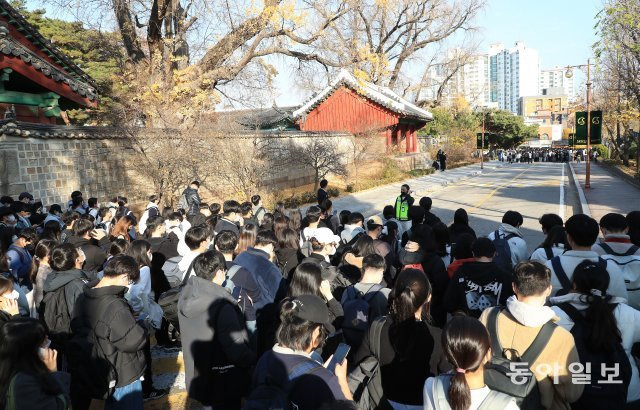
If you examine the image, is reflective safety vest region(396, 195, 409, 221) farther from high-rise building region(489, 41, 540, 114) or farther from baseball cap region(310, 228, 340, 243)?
high-rise building region(489, 41, 540, 114)

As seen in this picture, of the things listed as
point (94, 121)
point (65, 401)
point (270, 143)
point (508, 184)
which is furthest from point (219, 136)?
point (508, 184)

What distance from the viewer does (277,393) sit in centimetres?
242

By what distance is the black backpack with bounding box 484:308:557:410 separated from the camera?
2455mm

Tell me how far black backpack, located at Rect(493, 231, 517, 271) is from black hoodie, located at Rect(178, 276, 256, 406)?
3.00 m

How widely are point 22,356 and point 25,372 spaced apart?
0.08 metres

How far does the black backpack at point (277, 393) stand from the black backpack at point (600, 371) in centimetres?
156

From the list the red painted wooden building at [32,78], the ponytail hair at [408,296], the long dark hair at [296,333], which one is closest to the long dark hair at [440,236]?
the ponytail hair at [408,296]

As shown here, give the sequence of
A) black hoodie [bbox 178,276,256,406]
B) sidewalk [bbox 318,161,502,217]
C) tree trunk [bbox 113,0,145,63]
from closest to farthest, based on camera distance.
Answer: black hoodie [bbox 178,276,256,406] < tree trunk [bbox 113,0,145,63] < sidewalk [bbox 318,161,502,217]

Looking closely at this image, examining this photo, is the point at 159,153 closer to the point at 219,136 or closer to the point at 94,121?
the point at 219,136

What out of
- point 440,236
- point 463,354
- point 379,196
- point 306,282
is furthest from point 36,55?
point 379,196

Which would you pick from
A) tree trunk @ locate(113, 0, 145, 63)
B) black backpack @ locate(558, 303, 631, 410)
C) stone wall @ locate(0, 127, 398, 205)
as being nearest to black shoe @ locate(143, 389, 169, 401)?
black backpack @ locate(558, 303, 631, 410)

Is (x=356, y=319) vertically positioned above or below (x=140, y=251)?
below

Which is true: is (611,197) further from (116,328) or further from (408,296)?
(116,328)

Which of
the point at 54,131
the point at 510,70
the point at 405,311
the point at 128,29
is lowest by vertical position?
the point at 405,311
